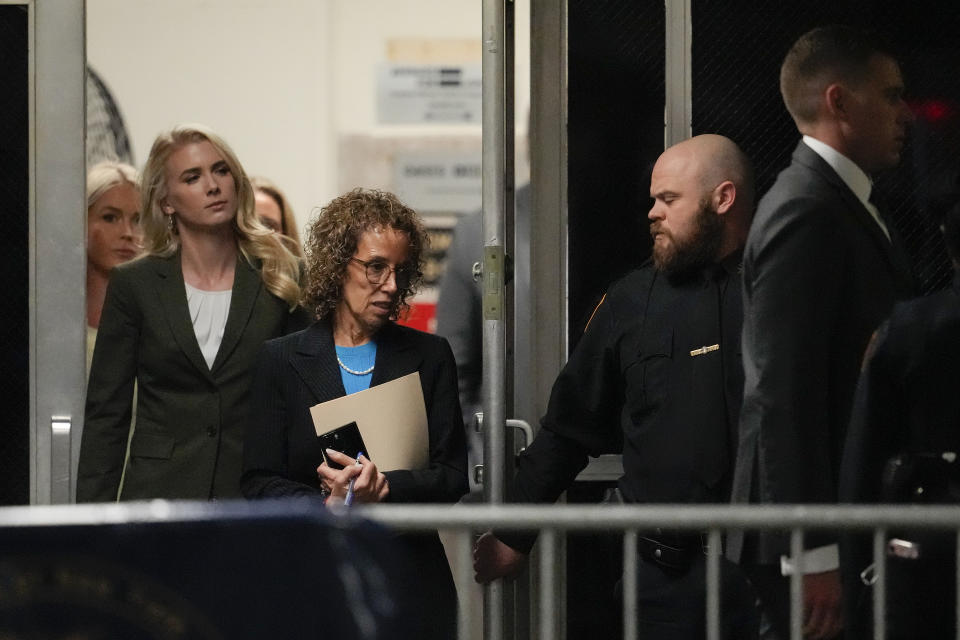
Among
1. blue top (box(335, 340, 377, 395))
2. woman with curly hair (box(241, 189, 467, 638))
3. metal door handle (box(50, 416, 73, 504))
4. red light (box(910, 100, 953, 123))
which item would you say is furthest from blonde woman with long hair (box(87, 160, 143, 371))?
red light (box(910, 100, 953, 123))

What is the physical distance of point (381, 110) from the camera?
802cm

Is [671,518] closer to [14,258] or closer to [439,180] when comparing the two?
[14,258]

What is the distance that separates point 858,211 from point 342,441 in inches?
49.1

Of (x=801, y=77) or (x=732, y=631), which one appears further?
(x=801, y=77)

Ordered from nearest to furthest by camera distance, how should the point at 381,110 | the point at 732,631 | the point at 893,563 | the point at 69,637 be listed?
the point at 69,637 → the point at 893,563 → the point at 732,631 → the point at 381,110

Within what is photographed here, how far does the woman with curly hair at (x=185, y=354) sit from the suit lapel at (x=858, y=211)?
1.37 meters

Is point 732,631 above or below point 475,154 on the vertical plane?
below

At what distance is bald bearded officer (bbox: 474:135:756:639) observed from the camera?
346cm

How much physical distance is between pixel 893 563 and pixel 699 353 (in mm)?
748

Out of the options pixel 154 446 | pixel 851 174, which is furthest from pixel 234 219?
pixel 851 174

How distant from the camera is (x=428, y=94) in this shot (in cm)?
811

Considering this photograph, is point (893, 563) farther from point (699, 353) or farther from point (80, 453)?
point (80, 453)

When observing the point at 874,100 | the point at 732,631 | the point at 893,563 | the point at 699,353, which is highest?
the point at 874,100

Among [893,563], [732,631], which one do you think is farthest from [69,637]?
[732,631]
